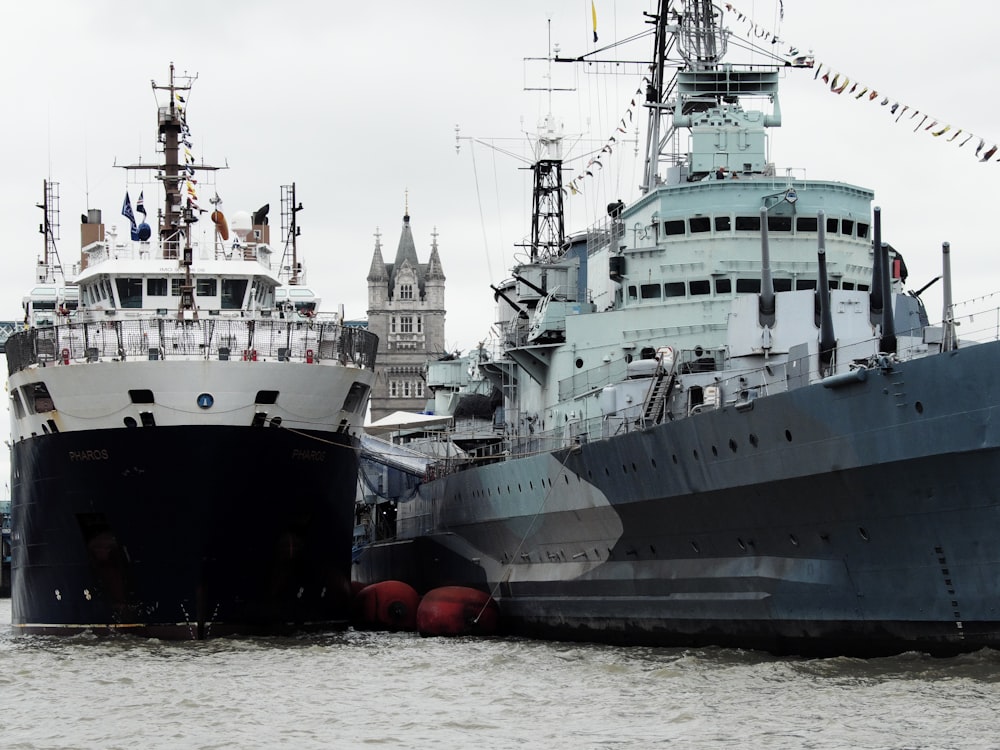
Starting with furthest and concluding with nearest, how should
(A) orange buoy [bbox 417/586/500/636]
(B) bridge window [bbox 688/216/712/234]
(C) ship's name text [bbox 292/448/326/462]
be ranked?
(A) orange buoy [bbox 417/586/500/636] < (B) bridge window [bbox 688/216/712/234] < (C) ship's name text [bbox 292/448/326/462]

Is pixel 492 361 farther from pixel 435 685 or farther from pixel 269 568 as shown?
pixel 435 685

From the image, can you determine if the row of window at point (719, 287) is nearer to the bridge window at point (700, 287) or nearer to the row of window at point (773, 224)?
the bridge window at point (700, 287)

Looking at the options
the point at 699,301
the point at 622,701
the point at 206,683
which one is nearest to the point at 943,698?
the point at 622,701

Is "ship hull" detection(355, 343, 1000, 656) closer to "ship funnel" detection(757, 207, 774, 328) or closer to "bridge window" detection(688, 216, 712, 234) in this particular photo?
"ship funnel" detection(757, 207, 774, 328)

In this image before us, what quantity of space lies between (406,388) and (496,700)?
112535mm

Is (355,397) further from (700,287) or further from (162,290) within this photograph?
(700,287)

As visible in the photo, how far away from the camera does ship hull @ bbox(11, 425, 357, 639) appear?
26312mm

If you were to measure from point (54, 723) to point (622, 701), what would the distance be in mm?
6308

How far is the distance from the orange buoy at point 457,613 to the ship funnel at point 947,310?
1224 centimetres

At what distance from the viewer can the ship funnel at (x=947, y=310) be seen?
1973cm

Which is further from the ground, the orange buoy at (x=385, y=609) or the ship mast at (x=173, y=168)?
the ship mast at (x=173, y=168)

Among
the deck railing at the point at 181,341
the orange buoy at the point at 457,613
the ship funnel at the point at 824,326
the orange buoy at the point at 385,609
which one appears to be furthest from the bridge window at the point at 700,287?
the orange buoy at the point at 385,609

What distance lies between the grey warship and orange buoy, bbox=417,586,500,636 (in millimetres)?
571

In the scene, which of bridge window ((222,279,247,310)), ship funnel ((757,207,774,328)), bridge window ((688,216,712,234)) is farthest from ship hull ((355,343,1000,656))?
bridge window ((222,279,247,310))
